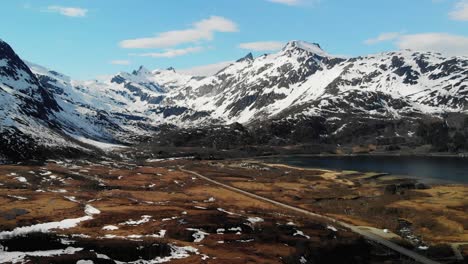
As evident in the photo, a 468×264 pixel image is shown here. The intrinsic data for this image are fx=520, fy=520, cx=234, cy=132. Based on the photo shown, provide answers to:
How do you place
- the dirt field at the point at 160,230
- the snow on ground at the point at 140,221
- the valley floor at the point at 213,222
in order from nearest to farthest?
the dirt field at the point at 160,230 < the valley floor at the point at 213,222 < the snow on ground at the point at 140,221

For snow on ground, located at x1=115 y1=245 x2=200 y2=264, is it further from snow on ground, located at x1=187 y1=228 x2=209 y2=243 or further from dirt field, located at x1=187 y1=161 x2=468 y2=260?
dirt field, located at x1=187 y1=161 x2=468 y2=260

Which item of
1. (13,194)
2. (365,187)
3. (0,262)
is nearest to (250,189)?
(365,187)

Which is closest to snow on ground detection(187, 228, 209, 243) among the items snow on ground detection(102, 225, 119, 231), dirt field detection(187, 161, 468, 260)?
snow on ground detection(102, 225, 119, 231)

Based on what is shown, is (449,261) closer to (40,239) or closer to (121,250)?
(121,250)

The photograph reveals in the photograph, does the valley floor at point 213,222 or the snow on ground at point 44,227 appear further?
the snow on ground at point 44,227

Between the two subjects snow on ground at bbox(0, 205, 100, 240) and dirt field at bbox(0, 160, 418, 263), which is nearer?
dirt field at bbox(0, 160, 418, 263)

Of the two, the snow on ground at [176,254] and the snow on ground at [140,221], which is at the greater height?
the snow on ground at [176,254]

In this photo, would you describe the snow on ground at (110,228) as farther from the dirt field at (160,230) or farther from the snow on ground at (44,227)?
the snow on ground at (44,227)

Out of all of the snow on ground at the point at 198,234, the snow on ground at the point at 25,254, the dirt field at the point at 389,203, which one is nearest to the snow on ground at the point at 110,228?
the snow on ground at the point at 198,234
